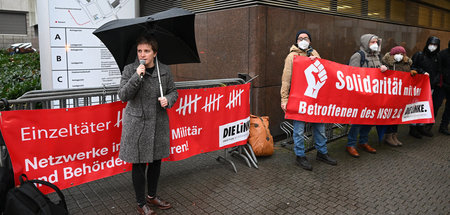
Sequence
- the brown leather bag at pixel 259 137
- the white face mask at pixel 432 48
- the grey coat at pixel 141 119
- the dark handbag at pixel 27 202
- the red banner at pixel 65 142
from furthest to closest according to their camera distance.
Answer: the white face mask at pixel 432 48 → the brown leather bag at pixel 259 137 → the grey coat at pixel 141 119 → the red banner at pixel 65 142 → the dark handbag at pixel 27 202

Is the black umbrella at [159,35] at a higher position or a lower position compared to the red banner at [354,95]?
higher

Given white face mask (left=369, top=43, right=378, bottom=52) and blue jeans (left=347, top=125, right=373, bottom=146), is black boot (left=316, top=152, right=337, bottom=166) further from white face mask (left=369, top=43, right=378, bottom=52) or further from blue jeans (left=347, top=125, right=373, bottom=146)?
white face mask (left=369, top=43, right=378, bottom=52)

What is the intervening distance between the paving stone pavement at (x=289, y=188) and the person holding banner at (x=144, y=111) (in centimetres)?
76

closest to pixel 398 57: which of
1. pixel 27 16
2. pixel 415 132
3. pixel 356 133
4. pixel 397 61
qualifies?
pixel 397 61

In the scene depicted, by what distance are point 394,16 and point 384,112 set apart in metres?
5.58

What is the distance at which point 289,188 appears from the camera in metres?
4.40

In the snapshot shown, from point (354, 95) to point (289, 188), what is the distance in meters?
1.98

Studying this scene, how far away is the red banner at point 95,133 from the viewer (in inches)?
125

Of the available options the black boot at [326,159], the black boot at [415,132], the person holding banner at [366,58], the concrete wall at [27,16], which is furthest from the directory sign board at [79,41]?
the concrete wall at [27,16]

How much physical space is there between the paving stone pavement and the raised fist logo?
117 cm

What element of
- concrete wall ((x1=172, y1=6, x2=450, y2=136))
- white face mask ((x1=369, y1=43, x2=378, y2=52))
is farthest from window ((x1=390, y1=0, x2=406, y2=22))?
white face mask ((x1=369, y1=43, x2=378, y2=52))

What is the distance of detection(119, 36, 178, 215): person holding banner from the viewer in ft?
10.5

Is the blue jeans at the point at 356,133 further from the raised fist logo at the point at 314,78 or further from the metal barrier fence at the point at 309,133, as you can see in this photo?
the raised fist logo at the point at 314,78

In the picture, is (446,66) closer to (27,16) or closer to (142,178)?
(142,178)
